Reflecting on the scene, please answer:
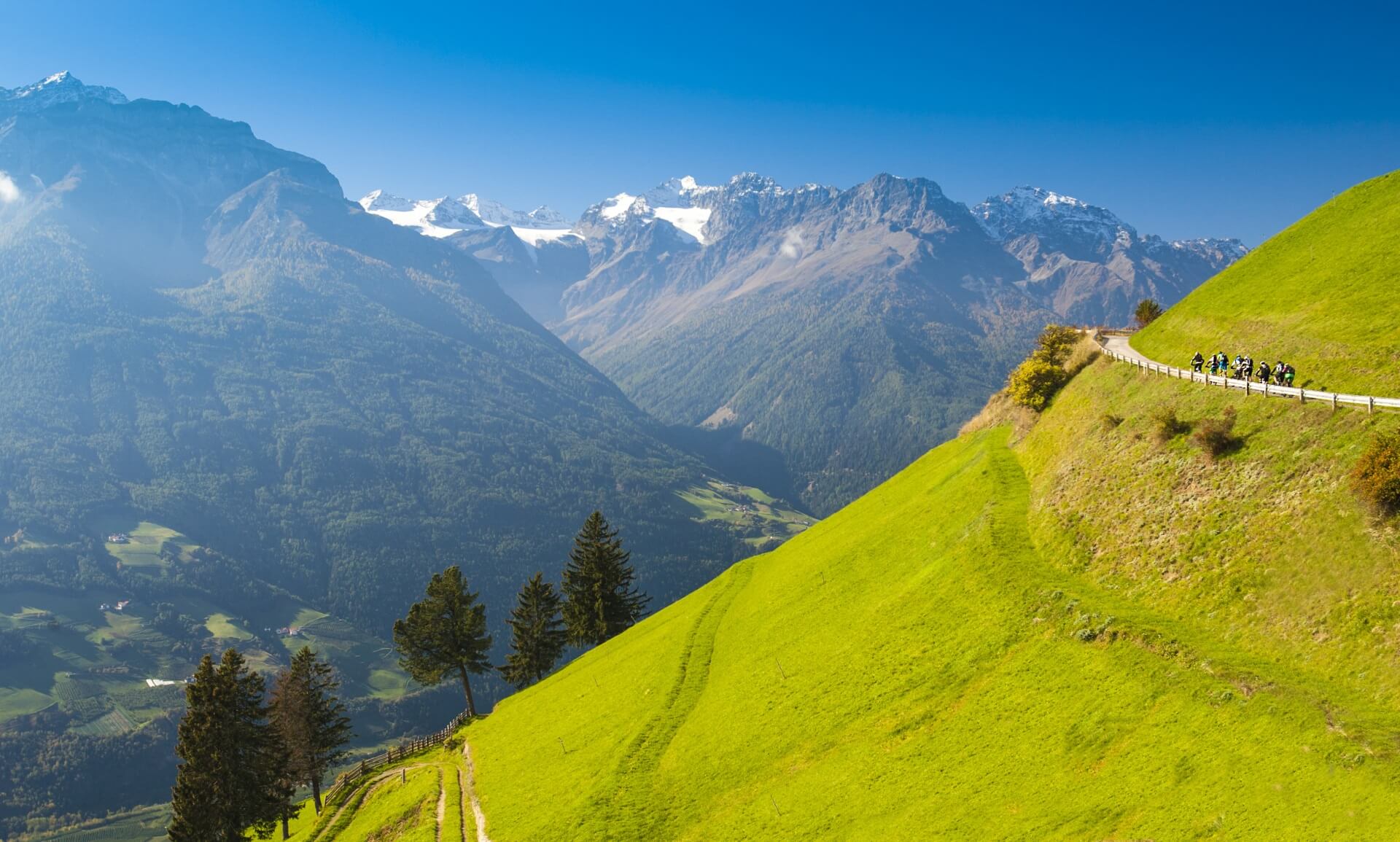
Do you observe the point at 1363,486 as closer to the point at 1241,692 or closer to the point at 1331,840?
the point at 1241,692

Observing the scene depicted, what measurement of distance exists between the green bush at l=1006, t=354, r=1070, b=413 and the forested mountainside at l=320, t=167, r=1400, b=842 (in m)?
2.75

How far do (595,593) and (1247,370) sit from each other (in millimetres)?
65689

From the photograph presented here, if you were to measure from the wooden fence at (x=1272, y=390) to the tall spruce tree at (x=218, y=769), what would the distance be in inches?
2589

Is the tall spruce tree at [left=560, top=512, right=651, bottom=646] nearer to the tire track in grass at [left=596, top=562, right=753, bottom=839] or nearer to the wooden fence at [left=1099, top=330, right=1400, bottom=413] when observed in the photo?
the tire track in grass at [left=596, top=562, right=753, bottom=839]

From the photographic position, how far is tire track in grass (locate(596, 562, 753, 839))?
3628 centimetres

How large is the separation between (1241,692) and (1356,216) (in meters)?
44.7

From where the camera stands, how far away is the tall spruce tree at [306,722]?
2702 inches

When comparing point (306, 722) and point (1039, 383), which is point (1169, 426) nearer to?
point (1039, 383)

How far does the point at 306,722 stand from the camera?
229 ft

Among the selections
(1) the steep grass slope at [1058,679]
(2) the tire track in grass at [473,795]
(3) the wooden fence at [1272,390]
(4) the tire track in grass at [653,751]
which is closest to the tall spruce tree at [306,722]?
(2) the tire track in grass at [473,795]

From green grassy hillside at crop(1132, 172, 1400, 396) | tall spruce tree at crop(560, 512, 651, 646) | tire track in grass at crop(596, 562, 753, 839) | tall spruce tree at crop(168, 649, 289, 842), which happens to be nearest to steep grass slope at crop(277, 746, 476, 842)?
tall spruce tree at crop(168, 649, 289, 842)

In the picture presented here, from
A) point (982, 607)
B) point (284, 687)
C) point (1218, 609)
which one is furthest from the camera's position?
point (284, 687)

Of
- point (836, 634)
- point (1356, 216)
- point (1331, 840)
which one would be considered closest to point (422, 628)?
point (836, 634)

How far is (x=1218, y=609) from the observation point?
1176 inches
